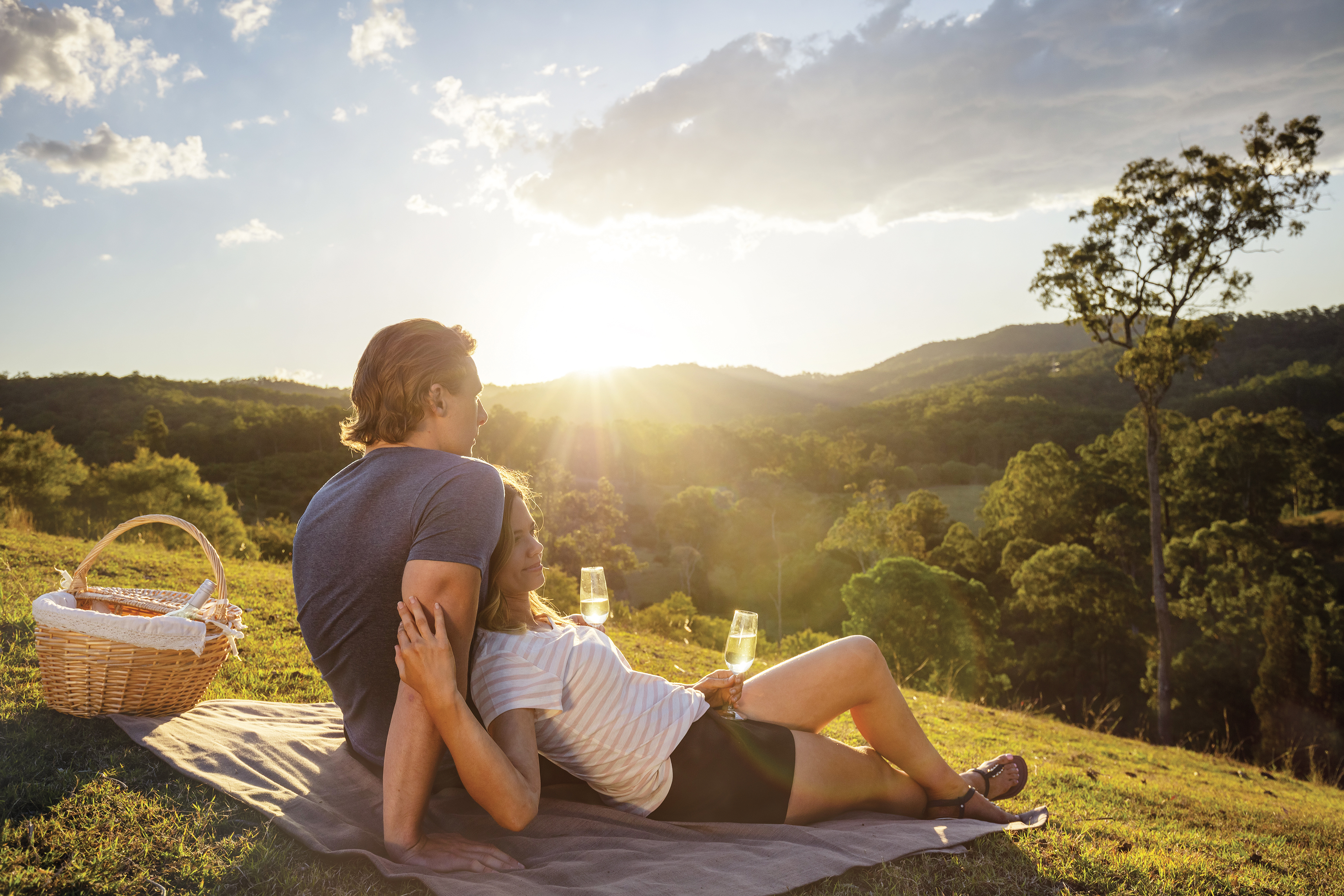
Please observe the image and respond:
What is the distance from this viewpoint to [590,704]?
2518mm

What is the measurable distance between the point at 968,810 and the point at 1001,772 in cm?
48

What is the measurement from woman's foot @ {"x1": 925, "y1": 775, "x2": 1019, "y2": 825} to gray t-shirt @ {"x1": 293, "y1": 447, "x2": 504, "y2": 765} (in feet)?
7.22

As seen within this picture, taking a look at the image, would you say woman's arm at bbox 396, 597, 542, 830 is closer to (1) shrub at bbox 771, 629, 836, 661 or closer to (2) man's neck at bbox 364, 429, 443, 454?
(2) man's neck at bbox 364, 429, 443, 454

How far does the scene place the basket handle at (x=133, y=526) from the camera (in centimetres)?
345

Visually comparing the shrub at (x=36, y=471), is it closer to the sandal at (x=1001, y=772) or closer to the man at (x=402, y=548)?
the man at (x=402, y=548)

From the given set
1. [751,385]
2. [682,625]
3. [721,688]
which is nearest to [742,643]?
[721,688]

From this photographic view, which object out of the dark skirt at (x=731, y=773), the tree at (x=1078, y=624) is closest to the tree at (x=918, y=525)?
the tree at (x=1078, y=624)

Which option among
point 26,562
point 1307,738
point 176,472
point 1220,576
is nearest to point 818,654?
point 26,562

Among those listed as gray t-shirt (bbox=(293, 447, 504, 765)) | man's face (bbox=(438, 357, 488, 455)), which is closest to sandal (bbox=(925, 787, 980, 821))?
gray t-shirt (bbox=(293, 447, 504, 765))

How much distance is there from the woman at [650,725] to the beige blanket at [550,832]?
141mm

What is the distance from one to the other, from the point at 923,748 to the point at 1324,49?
780 inches

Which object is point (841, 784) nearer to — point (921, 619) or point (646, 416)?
point (921, 619)

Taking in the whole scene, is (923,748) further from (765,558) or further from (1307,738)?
(765,558)

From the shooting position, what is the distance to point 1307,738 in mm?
16047
